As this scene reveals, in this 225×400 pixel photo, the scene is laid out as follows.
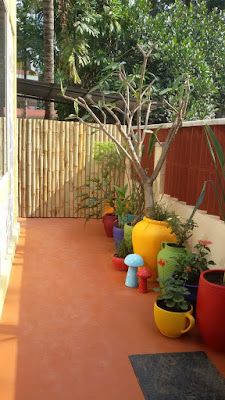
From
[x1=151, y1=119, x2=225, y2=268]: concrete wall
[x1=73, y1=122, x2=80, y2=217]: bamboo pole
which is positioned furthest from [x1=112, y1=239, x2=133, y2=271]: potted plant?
[x1=73, y1=122, x2=80, y2=217]: bamboo pole

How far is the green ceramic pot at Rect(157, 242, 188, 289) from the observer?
354 centimetres

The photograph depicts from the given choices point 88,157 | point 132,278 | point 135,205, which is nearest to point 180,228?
point 132,278

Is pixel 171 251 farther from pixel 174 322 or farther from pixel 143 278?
pixel 174 322

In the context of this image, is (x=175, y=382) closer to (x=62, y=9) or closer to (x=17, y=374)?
(x=17, y=374)

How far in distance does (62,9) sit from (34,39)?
4.21m

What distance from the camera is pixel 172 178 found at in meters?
4.83

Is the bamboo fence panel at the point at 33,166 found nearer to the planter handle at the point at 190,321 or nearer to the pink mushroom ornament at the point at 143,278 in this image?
the pink mushroom ornament at the point at 143,278

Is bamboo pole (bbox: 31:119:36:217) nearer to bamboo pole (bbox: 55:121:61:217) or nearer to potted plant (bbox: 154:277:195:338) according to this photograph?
bamboo pole (bbox: 55:121:61:217)

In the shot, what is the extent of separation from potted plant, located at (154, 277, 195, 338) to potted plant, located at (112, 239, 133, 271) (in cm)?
143

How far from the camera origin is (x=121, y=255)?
4.54 metres

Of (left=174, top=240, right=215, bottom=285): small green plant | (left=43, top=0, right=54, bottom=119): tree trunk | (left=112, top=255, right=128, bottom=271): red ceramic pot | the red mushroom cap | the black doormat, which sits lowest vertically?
the black doormat

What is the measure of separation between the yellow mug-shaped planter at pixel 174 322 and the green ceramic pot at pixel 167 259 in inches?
23.2

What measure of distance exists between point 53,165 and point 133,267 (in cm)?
341

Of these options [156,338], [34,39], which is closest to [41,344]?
[156,338]
